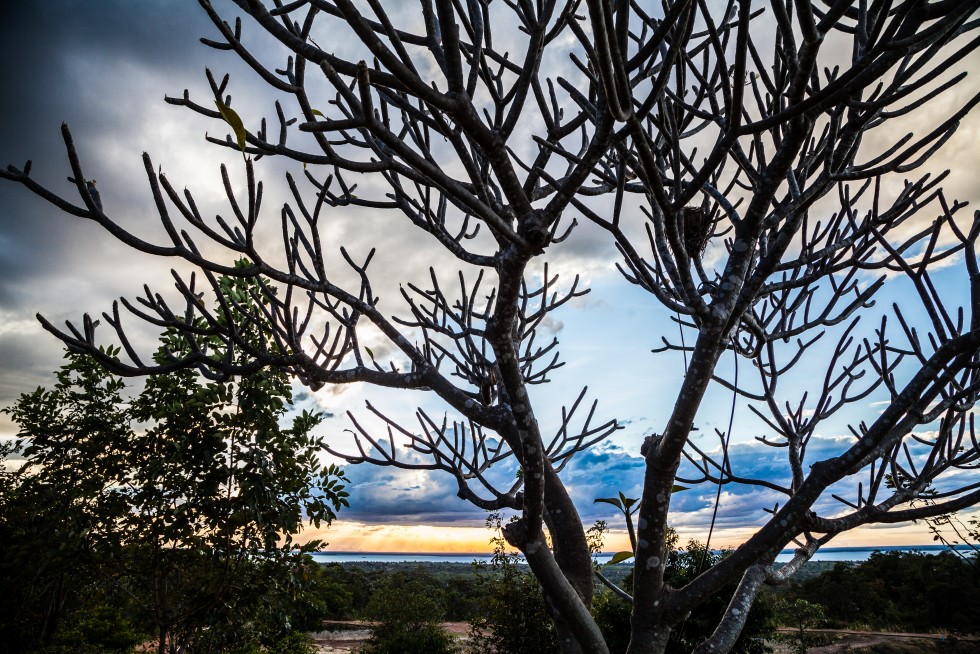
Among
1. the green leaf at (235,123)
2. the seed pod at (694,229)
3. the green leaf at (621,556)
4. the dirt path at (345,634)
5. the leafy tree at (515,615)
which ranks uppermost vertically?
the seed pod at (694,229)

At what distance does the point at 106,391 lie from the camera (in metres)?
5.38

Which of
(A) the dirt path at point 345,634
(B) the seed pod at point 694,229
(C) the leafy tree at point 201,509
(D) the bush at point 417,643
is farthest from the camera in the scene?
(A) the dirt path at point 345,634

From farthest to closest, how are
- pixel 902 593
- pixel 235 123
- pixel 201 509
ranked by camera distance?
pixel 902 593 < pixel 201 509 < pixel 235 123

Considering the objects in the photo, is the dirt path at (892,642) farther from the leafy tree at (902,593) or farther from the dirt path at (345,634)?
the dirt path at (345,634)

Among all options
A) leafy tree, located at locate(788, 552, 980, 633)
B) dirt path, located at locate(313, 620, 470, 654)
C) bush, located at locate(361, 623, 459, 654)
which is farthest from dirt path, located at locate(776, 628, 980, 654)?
dirt path, located at locate(313, 620, 470, 654)

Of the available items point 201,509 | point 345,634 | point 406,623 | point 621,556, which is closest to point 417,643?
point 406,623

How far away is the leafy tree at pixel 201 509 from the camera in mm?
4328

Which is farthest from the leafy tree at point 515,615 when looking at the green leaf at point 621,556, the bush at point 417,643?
the green leaf at point 621,556

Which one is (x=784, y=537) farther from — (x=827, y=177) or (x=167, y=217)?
(x=167, y=217)

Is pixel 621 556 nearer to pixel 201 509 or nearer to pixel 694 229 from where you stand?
pixel 694 229

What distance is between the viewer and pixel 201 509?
4.43 metres

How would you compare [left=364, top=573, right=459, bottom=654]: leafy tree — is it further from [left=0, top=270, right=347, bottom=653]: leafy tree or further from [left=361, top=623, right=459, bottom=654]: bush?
[left=0, top=270, right=347, bottom=653]: leafy tree

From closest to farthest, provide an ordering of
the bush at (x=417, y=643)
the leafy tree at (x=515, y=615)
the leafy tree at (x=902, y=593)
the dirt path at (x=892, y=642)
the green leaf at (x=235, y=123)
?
the green leaf at (x=235, y=123)
the leafy tree at (x=515, y=615)
the bush at (x=417, y=643)
the dirt path at (x=892, y=642)
the leafy tree at (x=902, y=593)

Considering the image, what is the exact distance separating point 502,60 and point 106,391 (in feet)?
17.6
